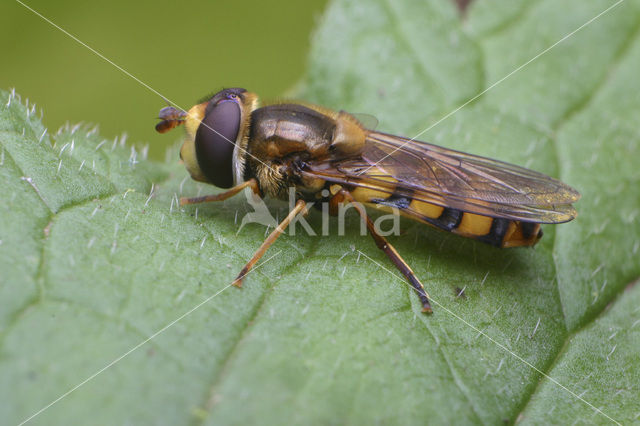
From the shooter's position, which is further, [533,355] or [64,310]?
[533,355]

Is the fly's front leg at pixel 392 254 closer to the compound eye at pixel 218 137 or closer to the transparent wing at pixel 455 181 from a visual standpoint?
the transparent wing at pixel 455 181

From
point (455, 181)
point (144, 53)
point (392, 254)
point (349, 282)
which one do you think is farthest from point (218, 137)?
point (144, 53)

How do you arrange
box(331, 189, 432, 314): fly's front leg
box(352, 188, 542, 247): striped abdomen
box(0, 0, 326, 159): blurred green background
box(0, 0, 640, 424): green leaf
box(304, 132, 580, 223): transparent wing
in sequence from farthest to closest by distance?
box(0, 0, 326, 159): blurred green background → box(352, 188, 542, 247): striped abdomen → box(304, 132, 580, 223): transparent wing → box(331, 189, 432, 314): fly's front leg → box(0, 0, 640, 424): green leaf

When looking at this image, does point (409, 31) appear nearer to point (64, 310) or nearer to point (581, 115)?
point (581, 115)

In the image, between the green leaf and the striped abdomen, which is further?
the striped abdomen

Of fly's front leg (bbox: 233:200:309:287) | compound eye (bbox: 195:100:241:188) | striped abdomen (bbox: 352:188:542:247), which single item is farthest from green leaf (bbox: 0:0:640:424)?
compound eye (bbox: 195:100:241:188)

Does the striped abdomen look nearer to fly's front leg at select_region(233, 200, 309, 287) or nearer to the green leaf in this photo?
the green leaf

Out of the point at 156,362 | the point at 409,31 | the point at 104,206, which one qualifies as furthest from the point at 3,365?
the point at 409,31

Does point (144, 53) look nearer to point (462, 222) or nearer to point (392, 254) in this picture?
point (392, 254)
